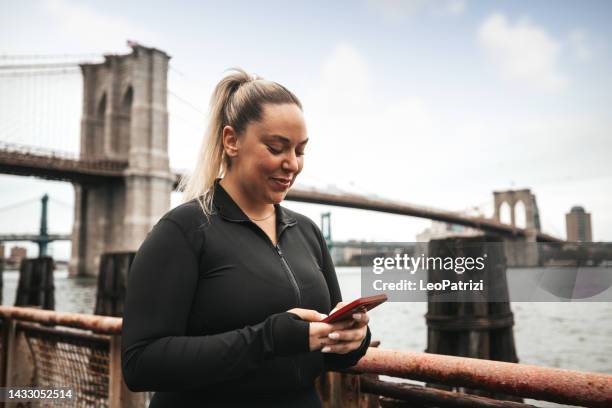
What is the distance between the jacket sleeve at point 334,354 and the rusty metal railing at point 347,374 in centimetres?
25

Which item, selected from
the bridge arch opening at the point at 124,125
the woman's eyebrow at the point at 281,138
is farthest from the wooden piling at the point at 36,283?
the bridge arch opening at the point at 124,125

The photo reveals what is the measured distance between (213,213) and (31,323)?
2.14 m

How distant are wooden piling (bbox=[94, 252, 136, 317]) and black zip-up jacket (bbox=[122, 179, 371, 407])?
5884 mm

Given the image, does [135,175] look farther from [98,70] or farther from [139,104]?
[98,70]

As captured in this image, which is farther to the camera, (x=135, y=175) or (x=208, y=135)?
(x=135, y=175)

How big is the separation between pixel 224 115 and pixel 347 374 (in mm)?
1015

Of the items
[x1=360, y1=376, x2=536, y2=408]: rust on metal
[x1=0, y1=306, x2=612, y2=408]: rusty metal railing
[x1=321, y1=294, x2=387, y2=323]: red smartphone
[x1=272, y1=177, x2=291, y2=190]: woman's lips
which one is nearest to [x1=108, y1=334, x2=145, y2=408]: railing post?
[x1=0, y1=306, x2=612, y2=408]: rusty metal railing

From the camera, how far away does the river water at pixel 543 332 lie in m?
11.9

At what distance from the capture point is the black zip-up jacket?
3.42ft

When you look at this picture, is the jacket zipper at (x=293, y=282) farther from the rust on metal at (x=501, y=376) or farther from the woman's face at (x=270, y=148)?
the rust on metal at (x=501, y=376)

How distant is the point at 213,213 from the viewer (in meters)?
1.22

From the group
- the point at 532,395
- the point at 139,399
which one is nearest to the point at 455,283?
the point at 139,399

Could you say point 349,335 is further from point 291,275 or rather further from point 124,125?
point 124,125

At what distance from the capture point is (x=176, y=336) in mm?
1072
